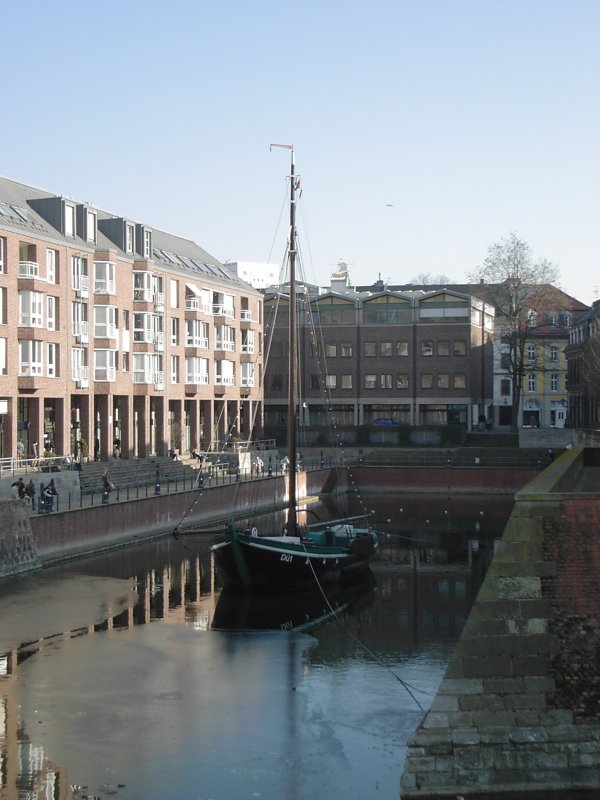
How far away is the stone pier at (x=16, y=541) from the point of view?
39719 mm

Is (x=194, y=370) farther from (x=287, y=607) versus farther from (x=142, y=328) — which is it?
(x=287, y=607)

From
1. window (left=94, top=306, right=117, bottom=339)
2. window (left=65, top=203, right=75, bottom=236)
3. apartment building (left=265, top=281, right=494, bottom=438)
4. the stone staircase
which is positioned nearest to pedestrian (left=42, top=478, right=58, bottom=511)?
the stone staircase

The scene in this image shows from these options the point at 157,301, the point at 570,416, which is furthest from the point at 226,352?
the point at 570,416

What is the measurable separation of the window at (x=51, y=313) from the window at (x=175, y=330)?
16294mm

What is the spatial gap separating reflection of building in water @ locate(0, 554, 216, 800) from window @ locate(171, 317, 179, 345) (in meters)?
28.2

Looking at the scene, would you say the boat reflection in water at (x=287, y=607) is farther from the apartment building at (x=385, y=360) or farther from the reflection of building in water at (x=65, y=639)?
the apartment building at (x=385, y=360)

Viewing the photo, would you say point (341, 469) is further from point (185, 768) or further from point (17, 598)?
point (185, 768)

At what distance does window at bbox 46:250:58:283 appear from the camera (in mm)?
57531

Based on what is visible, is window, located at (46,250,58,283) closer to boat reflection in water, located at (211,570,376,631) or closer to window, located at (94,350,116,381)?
window, located at (94,350,116,381)

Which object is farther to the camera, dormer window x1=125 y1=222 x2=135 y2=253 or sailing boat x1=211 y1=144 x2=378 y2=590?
dormer window x1=125 y1=222 x2=135 y2=253

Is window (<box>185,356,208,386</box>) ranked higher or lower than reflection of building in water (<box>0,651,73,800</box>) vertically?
higher

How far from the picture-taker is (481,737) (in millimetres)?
18016

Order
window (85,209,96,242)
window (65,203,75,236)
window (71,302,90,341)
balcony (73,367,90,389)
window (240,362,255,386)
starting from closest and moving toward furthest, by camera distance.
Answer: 1. balcony (73,367,90,389)
2. window (71,302,90,341)
3. window (65,203,75,236)
4. window (85,209,96,242)
5. window (240,362,255,386)

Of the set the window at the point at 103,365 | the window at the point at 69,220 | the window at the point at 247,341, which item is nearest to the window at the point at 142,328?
the window at the point at 103,365
